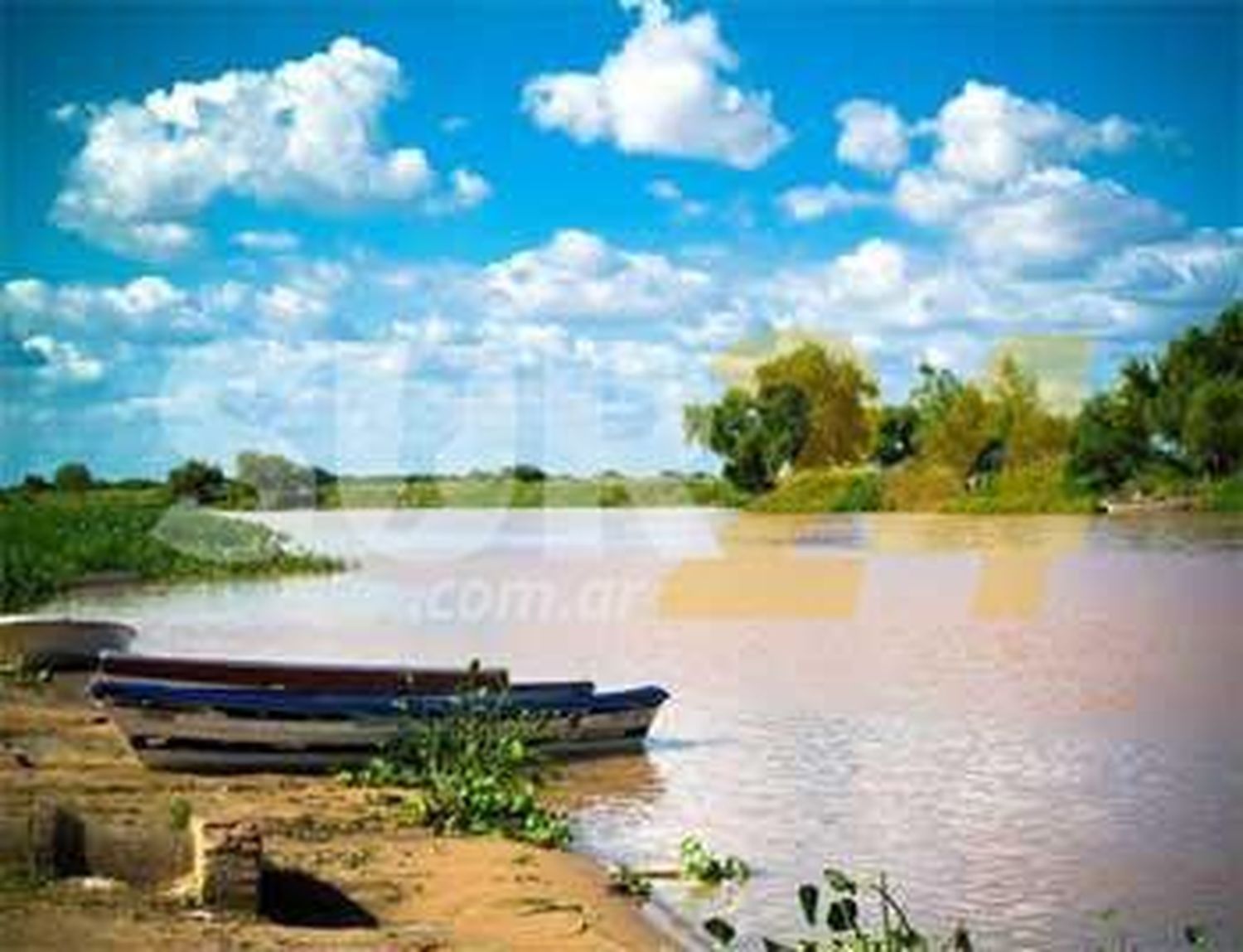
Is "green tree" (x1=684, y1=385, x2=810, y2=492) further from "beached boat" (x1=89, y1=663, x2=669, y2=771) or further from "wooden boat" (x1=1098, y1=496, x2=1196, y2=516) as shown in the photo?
"beached boat" (x1=89, y1=663, x2=669, y2=771)

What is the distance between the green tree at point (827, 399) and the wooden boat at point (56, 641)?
50.2 metres

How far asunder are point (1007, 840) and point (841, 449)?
64340mm

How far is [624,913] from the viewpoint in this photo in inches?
429

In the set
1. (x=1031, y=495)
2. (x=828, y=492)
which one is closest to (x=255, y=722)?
(x=1031, y=495)

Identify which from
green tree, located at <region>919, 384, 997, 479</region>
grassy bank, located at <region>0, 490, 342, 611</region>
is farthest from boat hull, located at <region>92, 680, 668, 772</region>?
green tree, located at <region>919, 384, 997, 479</region>

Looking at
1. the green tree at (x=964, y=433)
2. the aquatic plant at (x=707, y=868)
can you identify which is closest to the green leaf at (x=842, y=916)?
the aquatic plant at (x=707, y=868)

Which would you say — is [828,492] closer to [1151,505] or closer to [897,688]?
[1151,505]

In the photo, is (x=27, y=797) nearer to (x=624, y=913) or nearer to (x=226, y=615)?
(x=624, y=913)

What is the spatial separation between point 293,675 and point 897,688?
24.1 ft

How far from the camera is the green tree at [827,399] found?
2803 inches

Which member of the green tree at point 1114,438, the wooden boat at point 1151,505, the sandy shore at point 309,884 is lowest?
the sandy shore at point 309,884

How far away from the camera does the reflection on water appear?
1255 cm

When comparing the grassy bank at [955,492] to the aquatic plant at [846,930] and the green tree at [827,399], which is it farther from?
the aquatic plant at [846,930]

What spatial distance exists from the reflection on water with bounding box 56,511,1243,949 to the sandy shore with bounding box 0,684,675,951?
126cm
